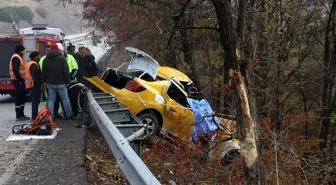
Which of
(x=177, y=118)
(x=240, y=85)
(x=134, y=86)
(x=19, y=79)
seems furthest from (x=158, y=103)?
(x=240, y=85)

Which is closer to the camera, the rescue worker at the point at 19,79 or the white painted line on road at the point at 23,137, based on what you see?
Answer: the white painted line on road at the point at 23,137

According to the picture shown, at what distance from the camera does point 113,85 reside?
407 inches

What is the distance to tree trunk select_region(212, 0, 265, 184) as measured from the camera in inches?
212

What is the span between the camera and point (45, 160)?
19.7 ft

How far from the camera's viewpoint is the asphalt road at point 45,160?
17.1ft

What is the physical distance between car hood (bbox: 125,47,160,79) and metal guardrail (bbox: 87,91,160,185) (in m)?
1.50

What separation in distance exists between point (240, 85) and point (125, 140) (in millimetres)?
1680

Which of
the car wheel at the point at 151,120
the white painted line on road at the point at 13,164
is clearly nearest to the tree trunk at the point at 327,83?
the car wheel at the point at 151,120

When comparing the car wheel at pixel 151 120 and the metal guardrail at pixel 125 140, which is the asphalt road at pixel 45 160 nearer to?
the metal guardrail at pixel 125 140

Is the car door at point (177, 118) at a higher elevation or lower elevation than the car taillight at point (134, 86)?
lower

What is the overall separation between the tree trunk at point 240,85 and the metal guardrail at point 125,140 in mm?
1236

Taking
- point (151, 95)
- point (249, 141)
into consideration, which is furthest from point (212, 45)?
point (249, 141)

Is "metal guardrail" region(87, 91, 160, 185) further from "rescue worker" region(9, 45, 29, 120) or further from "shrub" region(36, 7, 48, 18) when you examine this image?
"shrub" region(36, 7, 48, 18)

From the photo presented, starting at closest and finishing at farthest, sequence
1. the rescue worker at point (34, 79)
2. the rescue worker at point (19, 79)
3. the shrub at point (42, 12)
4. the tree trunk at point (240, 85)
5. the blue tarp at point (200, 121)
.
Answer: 1. the tree trunk at point (240, 85)
2. the blue tarp at point (200, 121)
3. the rescue worker at point (34, 79)
4. the rescue worker at point (19, 79)
5. the shrub at point (42, 12)
